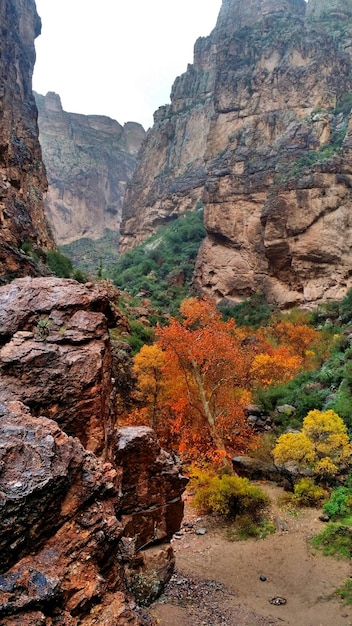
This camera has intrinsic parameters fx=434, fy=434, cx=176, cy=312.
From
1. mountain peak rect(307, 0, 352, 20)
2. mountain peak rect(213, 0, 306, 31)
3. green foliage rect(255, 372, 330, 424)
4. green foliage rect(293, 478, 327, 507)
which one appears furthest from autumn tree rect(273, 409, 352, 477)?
mountain peak rect(213, 0, 306, 31)

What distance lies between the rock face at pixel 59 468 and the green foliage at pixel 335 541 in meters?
4.66

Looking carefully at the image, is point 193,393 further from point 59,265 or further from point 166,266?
point 166,266

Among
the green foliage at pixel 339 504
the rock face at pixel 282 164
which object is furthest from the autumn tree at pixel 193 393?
the rock face at pixel 282 164

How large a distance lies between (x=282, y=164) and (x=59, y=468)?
4570 cm

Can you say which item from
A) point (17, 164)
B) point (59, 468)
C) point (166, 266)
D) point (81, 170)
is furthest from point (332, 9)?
point (59, 468)

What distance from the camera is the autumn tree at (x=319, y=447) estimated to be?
42.1ft

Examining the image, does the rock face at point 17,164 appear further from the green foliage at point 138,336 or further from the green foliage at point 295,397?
the green foliage at point 295,397

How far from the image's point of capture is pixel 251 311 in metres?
41.6

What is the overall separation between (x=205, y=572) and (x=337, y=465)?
5.39m

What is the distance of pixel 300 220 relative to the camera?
4034 centimetres

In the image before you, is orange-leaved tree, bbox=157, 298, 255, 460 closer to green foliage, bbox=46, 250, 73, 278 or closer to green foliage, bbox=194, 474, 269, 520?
green foliage, bbox=194, 474, 269, 520

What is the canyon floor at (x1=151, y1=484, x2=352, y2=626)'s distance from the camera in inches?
303

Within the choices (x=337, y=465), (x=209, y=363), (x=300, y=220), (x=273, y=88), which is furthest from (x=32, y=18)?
(x=337, y=465)

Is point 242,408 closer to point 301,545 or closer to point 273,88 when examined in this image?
point 301,545
